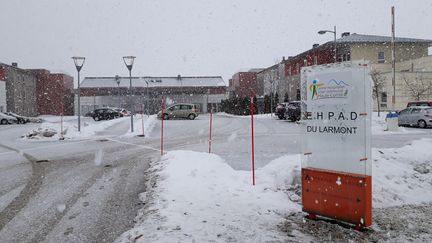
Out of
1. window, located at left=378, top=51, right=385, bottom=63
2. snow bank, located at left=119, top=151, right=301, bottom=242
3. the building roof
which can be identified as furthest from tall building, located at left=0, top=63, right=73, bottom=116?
snow bank, located at left=119, top=151, right=301, bottom=242

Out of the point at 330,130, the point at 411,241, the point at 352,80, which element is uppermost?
the point at 352,80

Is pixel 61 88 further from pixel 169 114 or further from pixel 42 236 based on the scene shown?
pixel 42 236

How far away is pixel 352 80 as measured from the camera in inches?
184

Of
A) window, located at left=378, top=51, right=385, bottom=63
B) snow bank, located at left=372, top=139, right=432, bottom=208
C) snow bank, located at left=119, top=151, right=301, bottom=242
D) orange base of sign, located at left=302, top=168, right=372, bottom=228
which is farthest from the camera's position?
window, located at left=378, top=51, right=385, bottom=63

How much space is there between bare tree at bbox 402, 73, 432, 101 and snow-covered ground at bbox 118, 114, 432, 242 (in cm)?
3147

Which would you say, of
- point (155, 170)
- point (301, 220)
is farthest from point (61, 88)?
point (301, 220)

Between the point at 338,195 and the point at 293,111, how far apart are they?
24.0 meters

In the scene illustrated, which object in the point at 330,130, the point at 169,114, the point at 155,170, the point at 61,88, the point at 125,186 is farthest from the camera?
the point at 61,88

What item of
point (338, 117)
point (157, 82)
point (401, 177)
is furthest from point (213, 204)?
point (157, 82)

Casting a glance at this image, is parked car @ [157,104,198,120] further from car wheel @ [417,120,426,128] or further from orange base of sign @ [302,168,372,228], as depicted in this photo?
orange base of sign @ [302,168,372,228]

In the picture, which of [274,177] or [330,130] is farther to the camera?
[274,177]

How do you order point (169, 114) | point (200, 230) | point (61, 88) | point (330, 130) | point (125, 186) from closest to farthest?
point (200, 230), point (330, 130), point (125, 186), point (169, 114), point (61, 88)

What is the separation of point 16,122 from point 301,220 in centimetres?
4020

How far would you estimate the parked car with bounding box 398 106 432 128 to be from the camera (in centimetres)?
2220
